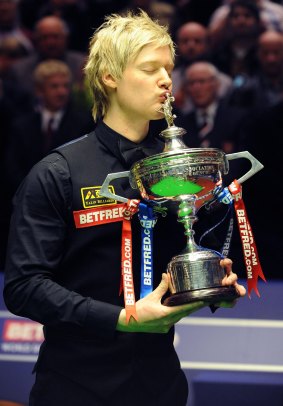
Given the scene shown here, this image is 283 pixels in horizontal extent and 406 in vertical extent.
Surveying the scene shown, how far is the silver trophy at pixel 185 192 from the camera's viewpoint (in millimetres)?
2090

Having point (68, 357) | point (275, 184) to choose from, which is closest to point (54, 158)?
point (68, 357)

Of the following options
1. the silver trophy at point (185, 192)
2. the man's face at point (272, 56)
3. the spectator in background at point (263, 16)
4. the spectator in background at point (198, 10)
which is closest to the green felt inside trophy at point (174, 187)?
the silver trophy at point (185, 192)

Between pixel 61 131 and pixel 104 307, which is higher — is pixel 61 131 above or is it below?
above

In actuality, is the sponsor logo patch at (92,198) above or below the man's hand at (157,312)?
above

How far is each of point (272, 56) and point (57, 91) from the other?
126cm

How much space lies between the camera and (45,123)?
5.21 metres

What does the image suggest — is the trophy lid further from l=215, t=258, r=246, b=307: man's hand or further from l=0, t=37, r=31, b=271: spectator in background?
l=0, t=37, r=31, b=271: spectator in background

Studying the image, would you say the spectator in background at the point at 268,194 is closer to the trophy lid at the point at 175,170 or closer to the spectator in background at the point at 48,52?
the spectator in background at the point at 48,52

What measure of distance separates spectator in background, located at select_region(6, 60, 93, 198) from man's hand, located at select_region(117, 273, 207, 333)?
113 inches

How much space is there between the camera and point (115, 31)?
2283 mm

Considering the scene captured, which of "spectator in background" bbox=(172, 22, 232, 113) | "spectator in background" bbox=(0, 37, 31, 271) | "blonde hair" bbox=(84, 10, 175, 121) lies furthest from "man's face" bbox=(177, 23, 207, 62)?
"blonde hair" bbox=(84, 10, 175, 121)

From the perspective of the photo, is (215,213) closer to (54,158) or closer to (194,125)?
(54,158)

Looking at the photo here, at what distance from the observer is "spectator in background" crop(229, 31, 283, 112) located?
4.90m

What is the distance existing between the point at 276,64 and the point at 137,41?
2850 mm
